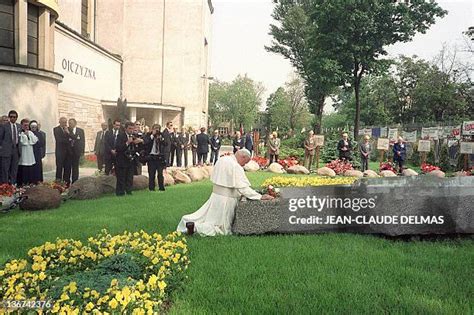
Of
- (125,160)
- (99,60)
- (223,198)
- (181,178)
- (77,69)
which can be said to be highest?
(99,60)

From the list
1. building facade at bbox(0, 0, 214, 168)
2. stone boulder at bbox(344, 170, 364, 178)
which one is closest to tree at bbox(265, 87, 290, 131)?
building facade at bbox(0, 0, 214, 168)

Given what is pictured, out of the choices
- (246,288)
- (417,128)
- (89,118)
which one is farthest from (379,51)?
(246,288)

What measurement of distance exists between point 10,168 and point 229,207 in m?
7.56

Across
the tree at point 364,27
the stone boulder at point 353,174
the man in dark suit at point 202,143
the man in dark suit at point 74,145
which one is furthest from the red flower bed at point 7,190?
the tree at point 364,27

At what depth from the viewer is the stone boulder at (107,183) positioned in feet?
40.8

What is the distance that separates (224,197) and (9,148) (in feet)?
23.0

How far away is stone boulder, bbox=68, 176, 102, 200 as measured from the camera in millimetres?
11570

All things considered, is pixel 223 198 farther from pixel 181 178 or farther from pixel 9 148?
pixel 181 178

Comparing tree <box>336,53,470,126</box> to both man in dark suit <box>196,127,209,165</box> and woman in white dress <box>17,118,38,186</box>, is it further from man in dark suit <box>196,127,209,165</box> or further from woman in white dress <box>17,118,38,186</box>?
woman in white dress <box>17,118,38,186</box>

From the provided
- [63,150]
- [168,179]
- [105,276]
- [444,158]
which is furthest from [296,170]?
[105,276]

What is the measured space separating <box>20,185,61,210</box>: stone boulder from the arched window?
836 cm

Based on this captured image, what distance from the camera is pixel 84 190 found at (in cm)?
1160

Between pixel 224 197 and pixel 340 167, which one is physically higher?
pixel 224 197

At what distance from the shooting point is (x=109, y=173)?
14.3m
